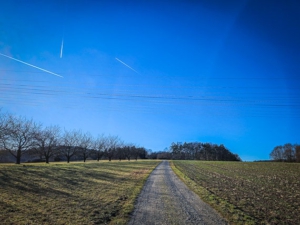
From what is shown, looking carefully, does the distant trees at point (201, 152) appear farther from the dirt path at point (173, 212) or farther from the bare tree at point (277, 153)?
the dirt path at point (173, 212)

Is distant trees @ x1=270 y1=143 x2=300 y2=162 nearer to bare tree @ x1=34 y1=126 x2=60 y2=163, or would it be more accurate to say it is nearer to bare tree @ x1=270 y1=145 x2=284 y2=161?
bare tree @ x1=270 y1=145 x2=284 y2=161

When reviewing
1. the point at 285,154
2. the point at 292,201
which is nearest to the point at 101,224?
the point at 292,201

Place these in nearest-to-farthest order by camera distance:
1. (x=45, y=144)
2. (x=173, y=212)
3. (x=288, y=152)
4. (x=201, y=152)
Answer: (x=173, y=212), (x=45, y=144), (x=288, y=152), (x=201, y=152)

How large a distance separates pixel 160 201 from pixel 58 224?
5932 millimetres

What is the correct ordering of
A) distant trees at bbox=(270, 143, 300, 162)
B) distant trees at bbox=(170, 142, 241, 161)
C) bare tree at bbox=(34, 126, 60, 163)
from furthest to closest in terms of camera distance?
distant trees at bbox=(170, 142, 241, 161) < distant trees at bbox=(270, 143, 300, 162) < bare tree at bbox=(34, 126, 60, 163)

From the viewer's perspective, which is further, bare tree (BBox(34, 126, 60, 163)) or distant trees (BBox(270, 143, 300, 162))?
distant trees (BBox(270, 143, 300, 162))

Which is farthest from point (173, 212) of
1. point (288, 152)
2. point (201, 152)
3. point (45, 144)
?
point (201, 152)

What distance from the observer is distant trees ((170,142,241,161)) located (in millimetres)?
164625

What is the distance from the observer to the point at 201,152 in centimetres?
17788

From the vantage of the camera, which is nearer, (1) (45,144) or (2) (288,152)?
(1) (45,144)

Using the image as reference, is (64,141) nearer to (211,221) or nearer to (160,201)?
(160,201)

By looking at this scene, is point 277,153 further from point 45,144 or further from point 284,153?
point 45,144

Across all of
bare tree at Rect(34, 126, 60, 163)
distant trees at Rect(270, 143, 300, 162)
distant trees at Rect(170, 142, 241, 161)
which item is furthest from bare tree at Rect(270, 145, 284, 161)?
bare tree at Rect(34, 126, 60, 163)

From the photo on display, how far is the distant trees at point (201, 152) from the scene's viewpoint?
165 metres
